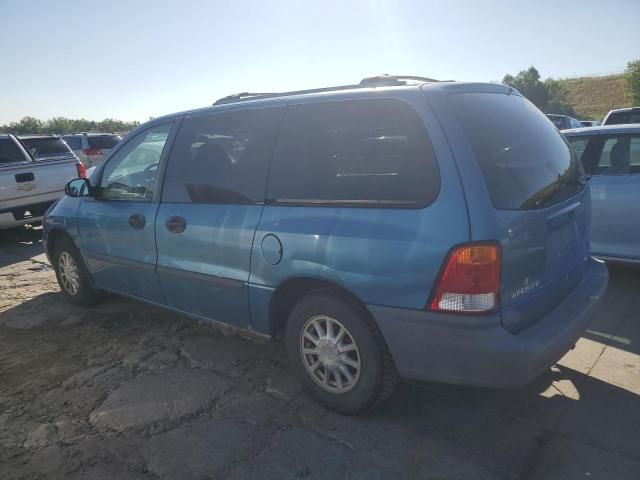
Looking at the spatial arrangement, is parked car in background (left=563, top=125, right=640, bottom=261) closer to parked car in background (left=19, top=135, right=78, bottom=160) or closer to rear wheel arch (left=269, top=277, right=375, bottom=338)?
rear wheel arch (left=269, top=277, right=375, bottom=338)

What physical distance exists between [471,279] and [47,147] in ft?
35.3

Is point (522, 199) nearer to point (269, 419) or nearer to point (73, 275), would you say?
point (269, 419)

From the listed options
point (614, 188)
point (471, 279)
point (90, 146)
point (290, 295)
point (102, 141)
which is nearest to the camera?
point (471, 279)

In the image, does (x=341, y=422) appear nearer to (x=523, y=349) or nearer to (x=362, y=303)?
(x=362, y=303)

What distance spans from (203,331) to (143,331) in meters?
0.54

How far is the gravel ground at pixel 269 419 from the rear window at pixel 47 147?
759 cm

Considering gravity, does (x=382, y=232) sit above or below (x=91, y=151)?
below

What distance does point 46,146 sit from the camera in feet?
34.3

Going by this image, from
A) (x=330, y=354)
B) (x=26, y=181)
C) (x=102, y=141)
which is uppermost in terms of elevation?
(x=102, y=141)

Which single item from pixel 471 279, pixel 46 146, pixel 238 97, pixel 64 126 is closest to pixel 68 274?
pixel 238 97

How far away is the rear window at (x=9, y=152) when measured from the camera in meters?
8.39

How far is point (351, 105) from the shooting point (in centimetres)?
269

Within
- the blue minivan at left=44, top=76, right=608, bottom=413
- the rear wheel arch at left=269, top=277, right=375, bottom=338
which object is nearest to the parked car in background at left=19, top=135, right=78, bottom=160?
the blue minivan at left=44, top=76, right=608, bottom=413

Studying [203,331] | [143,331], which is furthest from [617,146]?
[143,331]
